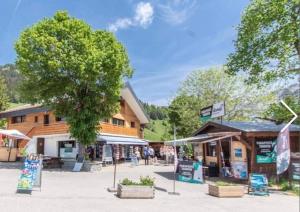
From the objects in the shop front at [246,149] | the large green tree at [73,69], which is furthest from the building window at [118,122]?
the shop front at [246,149]

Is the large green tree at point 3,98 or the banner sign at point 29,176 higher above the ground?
the large green tree at point 3,98

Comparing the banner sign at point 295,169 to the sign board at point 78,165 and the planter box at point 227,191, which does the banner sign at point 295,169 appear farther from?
the sign board at point 78,165

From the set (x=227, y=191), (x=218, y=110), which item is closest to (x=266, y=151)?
(x=218, y=110)

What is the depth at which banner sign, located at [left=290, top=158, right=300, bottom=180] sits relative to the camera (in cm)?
1537

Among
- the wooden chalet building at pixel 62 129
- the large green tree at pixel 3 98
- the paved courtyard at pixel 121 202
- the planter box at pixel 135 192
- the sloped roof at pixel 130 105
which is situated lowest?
the paved courtyard at pixel 121 202

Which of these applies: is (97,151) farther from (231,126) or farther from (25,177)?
(25,177)

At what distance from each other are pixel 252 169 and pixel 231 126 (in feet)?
8.65

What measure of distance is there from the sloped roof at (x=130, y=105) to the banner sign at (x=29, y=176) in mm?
21561

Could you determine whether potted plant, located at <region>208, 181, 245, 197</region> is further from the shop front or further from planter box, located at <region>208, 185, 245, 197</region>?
the shop front

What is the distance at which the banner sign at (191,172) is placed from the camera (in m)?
17.8

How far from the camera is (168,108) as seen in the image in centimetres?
5084

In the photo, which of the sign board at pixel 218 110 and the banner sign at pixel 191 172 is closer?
the banner sign at pixel 191 172

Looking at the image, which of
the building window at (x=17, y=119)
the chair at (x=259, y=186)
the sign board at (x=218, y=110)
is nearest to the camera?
the chair at (x=259, y=186)

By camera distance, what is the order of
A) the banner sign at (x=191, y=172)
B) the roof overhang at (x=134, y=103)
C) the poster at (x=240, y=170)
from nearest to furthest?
1. the banner sign at (x=191, y=172)
2. the poster at (x=240, y=170)
3. the roof overhang at (x=134, y=103)
